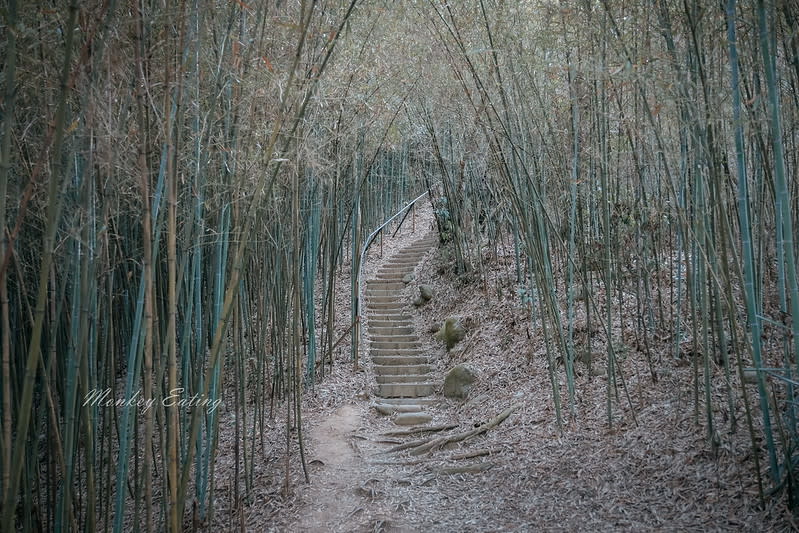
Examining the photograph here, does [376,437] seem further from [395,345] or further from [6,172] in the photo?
[6,172]

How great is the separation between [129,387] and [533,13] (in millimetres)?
4416

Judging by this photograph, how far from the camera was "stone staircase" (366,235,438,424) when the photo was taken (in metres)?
6.18

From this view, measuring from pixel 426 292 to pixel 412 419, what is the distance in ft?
10.7

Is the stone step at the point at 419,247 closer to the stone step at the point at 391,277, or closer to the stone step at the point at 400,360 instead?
the stone step at the point at 391,277

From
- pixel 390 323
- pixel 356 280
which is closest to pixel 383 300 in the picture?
pixel 390 323

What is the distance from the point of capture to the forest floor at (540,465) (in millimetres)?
2932

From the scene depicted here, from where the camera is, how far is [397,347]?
7465 millimetres

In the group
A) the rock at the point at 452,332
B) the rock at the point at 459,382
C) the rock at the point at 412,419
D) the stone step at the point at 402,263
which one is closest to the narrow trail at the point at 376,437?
the rock at the point at 412,419

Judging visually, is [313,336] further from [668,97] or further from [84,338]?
[668,97]

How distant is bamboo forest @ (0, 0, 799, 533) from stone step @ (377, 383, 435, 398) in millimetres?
51

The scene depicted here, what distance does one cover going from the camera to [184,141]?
9.76 ft

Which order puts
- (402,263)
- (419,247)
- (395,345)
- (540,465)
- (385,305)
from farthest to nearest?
1. (419,247)
2. (402,263)
3. (385,305)
4. (395,345)
5. (540,465)

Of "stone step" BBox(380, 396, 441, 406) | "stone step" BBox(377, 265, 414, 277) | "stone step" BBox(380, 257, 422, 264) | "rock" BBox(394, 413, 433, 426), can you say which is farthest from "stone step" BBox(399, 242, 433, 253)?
"rock" BBox(394, 413, 433, 426)

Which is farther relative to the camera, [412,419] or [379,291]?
[379,291]
